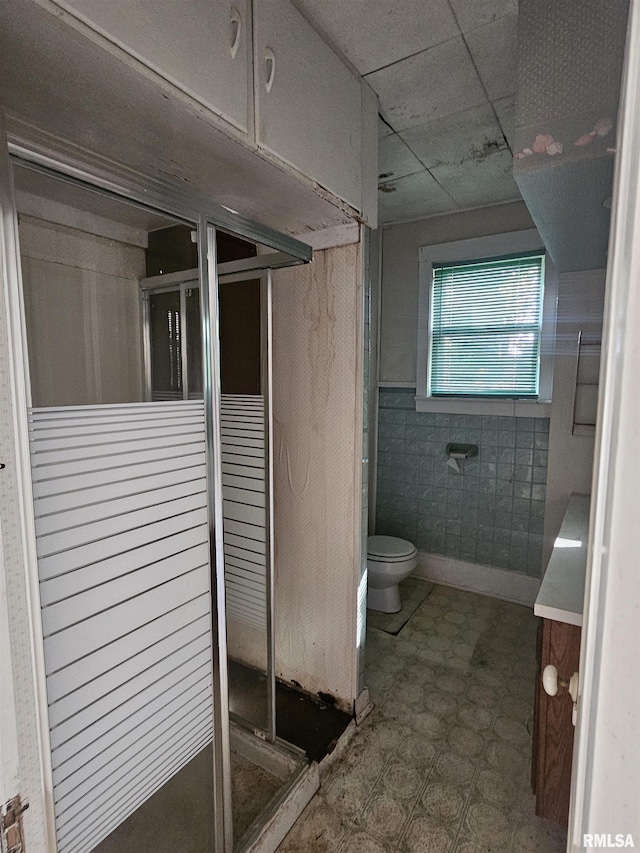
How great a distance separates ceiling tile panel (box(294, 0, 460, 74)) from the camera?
1220 millimetres

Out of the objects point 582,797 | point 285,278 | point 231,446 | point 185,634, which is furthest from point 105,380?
point 582,797

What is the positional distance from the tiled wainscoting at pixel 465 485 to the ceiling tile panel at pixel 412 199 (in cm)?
115

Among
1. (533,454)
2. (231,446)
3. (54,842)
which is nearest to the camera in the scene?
(54,842)

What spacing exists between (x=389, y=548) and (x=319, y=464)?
3.54ft

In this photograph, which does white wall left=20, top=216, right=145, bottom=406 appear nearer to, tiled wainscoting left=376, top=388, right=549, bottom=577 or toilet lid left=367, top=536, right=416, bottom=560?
toilet lid left=367, top=536, right=416, bottom=560

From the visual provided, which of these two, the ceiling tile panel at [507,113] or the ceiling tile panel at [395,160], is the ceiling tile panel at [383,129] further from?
the ceiling tile panel at [507,113]

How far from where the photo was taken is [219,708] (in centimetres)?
113

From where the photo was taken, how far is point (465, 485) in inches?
112

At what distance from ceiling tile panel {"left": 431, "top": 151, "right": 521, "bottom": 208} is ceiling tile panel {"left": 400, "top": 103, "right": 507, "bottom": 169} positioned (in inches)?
2.5

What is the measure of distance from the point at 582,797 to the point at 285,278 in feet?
5.82

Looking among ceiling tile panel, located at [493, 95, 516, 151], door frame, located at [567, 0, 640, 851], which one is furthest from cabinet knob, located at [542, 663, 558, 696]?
ceiling tile panel, located at [493, 95, 516, 151]

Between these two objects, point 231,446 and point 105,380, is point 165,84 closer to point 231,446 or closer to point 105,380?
point 105,380

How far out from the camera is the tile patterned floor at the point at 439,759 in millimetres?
1339

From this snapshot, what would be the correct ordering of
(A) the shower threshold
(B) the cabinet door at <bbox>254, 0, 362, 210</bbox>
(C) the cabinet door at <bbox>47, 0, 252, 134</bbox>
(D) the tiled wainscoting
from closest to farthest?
1. (C) the cabinet door at <bbox>47, 0, 252, 134</bbox>
2. (A) the shower threshold
3. (B) the cabinet door at <bbox>254, 0, 362, 210</bbox>
4. (D) the tiled wainscoting
